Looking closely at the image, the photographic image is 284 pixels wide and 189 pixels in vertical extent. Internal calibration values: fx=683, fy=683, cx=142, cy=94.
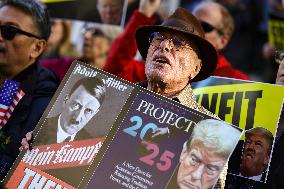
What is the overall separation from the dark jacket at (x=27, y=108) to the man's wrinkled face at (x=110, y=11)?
1123 mm

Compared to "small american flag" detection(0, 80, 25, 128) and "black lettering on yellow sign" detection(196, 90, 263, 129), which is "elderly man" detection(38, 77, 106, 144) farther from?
"black lettering on yellow sign" detection(196, 90, 263, 129)

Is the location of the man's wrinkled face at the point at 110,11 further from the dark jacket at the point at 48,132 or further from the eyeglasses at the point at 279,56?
the dark jacket at the point at 48,132

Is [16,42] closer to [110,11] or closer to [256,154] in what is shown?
[110,11]

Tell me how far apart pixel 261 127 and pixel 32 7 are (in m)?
2.00

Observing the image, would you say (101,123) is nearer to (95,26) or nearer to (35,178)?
(35,178)

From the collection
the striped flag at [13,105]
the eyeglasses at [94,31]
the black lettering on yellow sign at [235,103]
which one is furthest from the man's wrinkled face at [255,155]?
the eyeglasses at [94,31]

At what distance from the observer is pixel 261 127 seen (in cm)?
457

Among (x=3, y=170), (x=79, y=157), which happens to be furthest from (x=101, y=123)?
(x=3, y=170)

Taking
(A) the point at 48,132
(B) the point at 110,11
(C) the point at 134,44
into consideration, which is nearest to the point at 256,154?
(A) the point at 48,132

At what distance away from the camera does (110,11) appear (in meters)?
6.20

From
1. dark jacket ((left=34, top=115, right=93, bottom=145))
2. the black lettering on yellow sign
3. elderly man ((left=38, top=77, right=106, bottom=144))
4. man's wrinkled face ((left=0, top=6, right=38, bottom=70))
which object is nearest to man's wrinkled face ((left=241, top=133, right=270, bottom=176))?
the black lettering on yellow sign

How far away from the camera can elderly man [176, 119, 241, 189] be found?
3750 millimetres

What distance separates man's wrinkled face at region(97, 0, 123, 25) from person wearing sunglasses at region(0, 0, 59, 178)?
3.04 ft

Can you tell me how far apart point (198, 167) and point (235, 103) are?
46.5 inches
